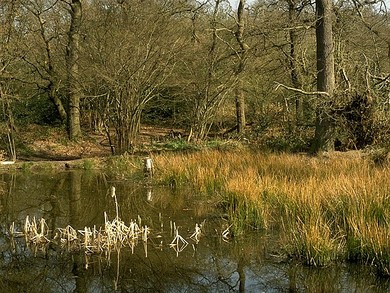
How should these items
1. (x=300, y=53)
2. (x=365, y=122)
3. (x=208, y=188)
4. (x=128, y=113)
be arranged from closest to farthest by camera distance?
(x=208, y=188) → (x=365, y=122) → (x=128, y=113) → (x=300, y=53)

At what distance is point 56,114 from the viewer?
20562mm

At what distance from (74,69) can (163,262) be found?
1009 centimetres

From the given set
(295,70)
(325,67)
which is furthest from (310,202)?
(295,70)

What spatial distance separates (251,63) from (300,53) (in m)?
1.95

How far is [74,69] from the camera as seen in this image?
1393cm

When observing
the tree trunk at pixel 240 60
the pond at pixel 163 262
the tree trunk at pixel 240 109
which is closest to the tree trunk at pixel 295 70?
the tree trunk at pixel 240 60

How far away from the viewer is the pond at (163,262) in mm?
4336

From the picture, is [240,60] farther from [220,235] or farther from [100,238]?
[100,238]

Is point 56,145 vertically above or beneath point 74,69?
beneath

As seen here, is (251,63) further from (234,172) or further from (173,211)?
(173,211)

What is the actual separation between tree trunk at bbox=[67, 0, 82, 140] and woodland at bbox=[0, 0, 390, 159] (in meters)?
0.05

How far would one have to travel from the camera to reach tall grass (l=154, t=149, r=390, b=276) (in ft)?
15.4

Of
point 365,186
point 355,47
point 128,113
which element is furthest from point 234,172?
point 355,47

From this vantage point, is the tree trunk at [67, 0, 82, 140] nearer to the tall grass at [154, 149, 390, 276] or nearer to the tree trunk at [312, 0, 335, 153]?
the tall grass at [154, 149, 390, 276]
